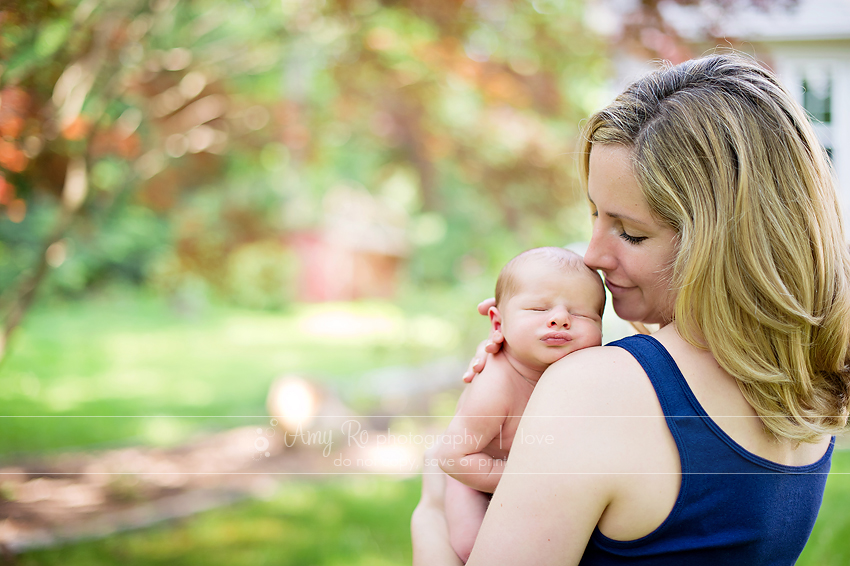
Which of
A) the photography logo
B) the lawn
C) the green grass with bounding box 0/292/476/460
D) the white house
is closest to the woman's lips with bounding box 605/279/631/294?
the lawn

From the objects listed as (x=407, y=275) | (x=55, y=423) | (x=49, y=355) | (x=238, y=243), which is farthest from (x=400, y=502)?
(x=407, y=275)

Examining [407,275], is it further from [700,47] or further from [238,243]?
[700,47]

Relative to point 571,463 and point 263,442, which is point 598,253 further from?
point 263,442

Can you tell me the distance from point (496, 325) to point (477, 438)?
0.29m

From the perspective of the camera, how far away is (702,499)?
0.97 meters

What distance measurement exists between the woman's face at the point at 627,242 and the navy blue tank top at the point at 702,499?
8.2 inches

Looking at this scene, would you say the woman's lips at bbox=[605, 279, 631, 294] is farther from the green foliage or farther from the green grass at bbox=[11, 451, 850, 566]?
the green foliage

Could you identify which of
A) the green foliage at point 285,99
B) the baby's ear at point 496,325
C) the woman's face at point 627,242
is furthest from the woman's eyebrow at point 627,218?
the green foliage at point 285,99

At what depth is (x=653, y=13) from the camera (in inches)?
153

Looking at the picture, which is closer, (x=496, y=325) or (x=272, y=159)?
(x=496, y=325)

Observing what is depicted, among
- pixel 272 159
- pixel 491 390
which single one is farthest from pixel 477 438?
pixel 272 159

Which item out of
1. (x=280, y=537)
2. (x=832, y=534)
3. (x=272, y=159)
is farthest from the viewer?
(x=272, y=159)

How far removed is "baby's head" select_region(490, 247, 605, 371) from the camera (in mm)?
1298

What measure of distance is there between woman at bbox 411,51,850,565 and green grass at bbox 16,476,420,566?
2698 mm
